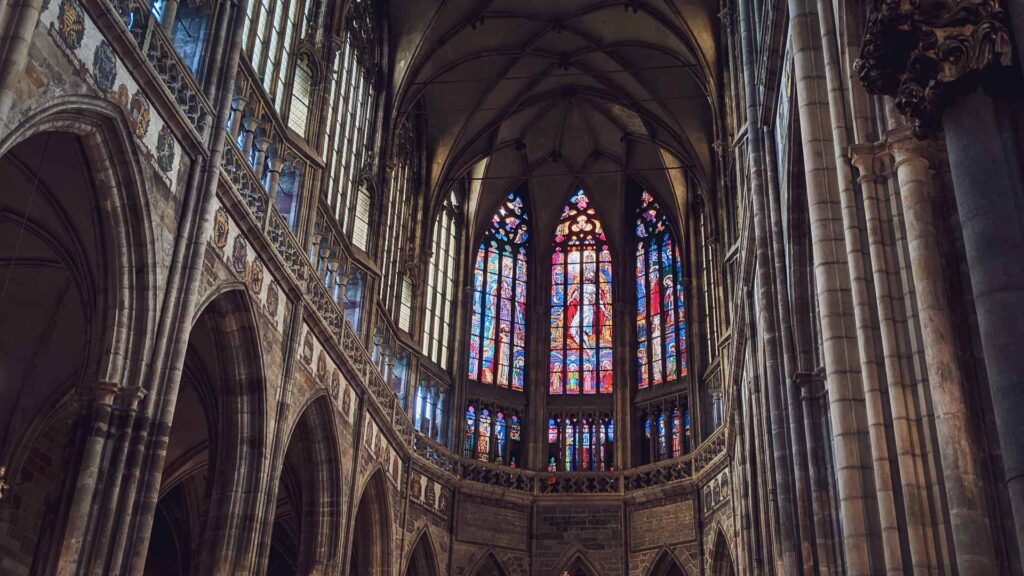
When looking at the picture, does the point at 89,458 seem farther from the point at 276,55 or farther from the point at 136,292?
the point at 276,55

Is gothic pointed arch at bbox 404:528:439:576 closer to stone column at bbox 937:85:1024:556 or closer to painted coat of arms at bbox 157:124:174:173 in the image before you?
painted coat of arms at bbox 157:124:174:173

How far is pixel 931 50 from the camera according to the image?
6980mm

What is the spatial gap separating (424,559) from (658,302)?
10875mm

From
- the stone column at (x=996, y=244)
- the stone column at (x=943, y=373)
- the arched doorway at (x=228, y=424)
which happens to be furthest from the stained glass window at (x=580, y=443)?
the stone column at (x=996, y=244)

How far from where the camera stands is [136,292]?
14.1 m

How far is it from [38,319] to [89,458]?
7.23 meters

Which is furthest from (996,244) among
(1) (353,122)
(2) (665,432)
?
(2) (665,432)

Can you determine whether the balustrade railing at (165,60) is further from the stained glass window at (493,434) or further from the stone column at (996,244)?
the stained glass window at (493,434)

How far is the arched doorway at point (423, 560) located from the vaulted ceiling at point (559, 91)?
33.9 feet

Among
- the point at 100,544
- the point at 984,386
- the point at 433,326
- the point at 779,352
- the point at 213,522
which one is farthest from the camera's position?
the point at 433,326

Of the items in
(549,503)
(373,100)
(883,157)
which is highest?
(373,100)

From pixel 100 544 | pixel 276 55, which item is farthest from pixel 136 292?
pixel 276 55

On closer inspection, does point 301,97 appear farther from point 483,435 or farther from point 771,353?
point 483,435

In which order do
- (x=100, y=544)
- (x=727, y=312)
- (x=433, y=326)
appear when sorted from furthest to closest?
1. (x=433, y=326)
2. (x=727, y=312)
3. (x=100, y=544)
